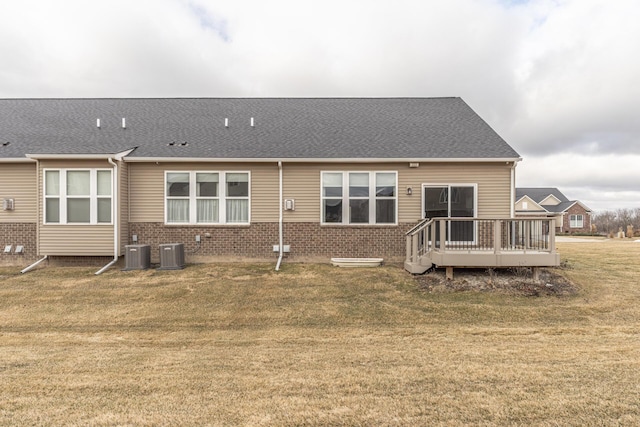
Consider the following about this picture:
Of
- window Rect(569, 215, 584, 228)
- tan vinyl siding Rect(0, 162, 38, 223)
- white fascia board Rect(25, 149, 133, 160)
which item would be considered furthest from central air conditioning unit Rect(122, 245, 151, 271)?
window Rect(569, 215, 584, 228)

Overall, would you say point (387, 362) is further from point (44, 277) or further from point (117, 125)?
point (117, 125)

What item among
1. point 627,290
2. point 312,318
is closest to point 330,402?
point 312,318

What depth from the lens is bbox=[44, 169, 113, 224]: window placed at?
10.1m

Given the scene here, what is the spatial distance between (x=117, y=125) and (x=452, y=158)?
38.2ft

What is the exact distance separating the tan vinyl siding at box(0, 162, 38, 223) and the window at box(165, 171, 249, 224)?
4000 mm

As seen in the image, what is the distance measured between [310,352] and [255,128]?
31.4 feet

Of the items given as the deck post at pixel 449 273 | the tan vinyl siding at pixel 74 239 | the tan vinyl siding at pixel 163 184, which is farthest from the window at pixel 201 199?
the deck post at pixel 449 273

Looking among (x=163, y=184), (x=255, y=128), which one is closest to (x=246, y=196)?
(x=163, y=184)

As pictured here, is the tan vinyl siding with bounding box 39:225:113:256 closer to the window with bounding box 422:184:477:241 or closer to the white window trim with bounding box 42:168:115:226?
the white window trim with bounding box 42:168:115:226

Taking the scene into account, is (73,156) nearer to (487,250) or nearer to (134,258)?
(134,258)

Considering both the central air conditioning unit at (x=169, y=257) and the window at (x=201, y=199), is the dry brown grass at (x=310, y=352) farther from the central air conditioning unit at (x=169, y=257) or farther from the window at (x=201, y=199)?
the window at (x=201, y=199)

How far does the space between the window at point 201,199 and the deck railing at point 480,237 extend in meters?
Result: 5.20

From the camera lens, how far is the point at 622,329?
583 centimetres

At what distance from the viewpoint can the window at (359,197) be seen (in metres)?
10.8
